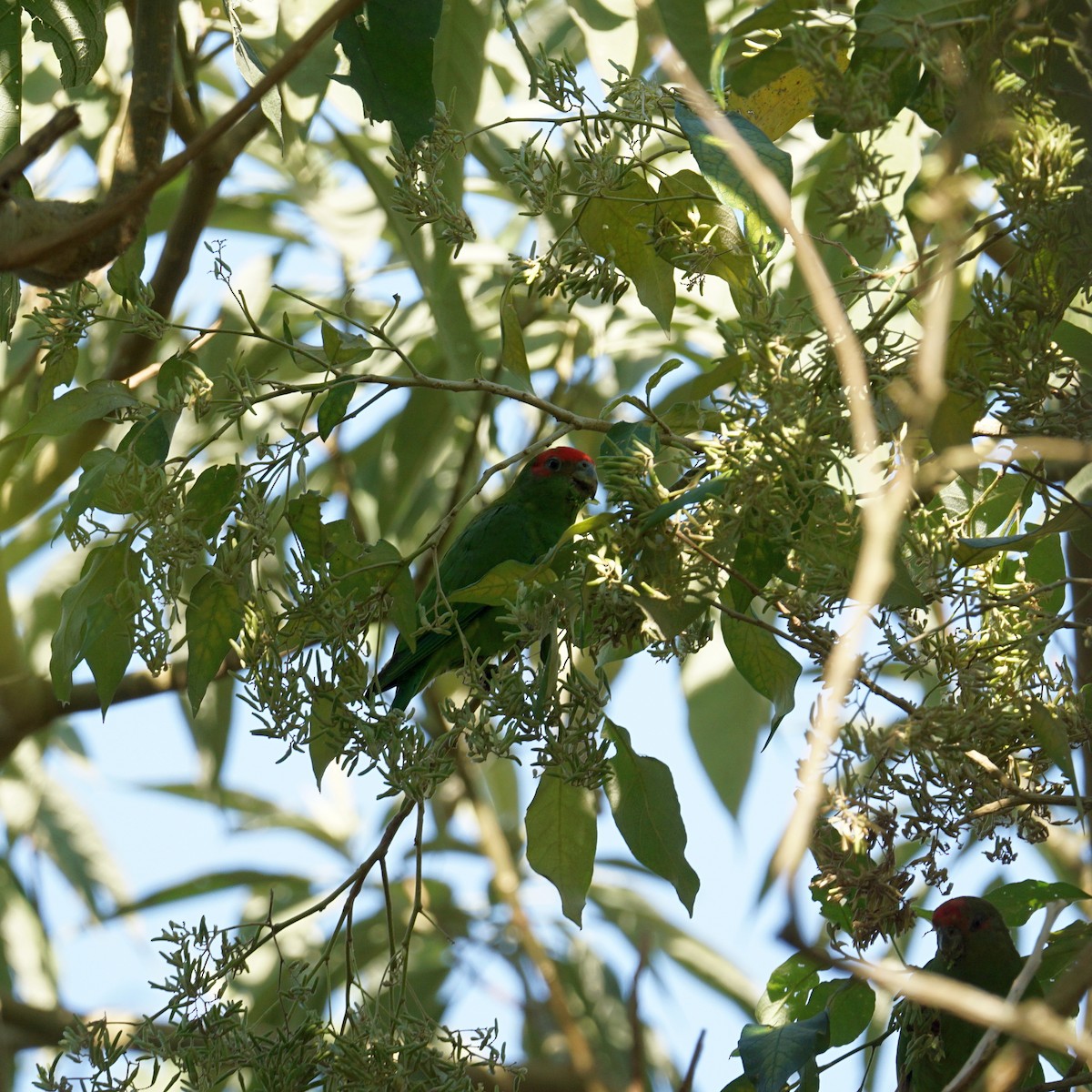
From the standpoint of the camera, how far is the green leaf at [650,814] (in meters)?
1.28

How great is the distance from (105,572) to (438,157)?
0.51 metres

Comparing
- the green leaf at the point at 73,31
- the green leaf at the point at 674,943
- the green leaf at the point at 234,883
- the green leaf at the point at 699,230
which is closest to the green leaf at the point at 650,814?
the green leaf at the point at 699,230

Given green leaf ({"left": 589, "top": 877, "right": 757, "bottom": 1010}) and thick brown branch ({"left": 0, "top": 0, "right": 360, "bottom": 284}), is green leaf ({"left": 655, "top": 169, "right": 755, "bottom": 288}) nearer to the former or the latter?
thick brown branch ({"left": 0, "top": 0, "right": 360, "bottom": 284})

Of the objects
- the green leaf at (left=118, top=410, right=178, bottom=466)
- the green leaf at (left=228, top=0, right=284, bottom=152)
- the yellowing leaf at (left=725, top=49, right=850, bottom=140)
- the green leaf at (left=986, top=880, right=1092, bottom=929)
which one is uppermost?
the green leaf at (left=228, top=0, right=284, bottom=152)

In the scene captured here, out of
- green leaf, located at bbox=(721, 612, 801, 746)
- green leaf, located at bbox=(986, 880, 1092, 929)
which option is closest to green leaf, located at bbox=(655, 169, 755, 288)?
green leaf, located at bbox=(721, 612, 801, 746)

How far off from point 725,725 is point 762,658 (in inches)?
39.0

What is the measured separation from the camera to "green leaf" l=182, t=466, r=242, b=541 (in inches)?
48.1

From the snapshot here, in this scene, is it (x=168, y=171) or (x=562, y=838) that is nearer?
(x=168, y=171)

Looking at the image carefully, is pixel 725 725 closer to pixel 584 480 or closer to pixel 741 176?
pixel 584 480

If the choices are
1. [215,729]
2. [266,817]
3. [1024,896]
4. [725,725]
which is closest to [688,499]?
[1024,896]

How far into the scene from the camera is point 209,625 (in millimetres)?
1237

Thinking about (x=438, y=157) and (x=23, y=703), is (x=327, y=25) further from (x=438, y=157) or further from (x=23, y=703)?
(x=23, y=703)

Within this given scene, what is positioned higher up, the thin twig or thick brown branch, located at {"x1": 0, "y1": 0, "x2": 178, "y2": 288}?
thick brown branch, located at {"x1": 0, "y1": 0, "x2": 178, "y2": 288}

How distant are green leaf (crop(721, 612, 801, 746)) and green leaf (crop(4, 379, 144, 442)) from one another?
62cm
